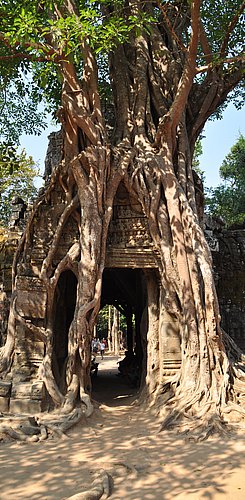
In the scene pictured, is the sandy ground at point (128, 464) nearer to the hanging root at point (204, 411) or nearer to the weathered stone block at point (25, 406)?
the hanging root at point (204, 411)

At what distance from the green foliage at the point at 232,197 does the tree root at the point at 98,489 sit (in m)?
10.9

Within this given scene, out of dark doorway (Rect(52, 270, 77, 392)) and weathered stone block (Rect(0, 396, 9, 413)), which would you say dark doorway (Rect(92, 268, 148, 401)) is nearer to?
dark doorway (Rect(52, 270, 77, 392))

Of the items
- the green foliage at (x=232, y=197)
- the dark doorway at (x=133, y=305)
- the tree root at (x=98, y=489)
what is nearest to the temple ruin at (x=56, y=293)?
the dark doorway at (x=133, y=305)

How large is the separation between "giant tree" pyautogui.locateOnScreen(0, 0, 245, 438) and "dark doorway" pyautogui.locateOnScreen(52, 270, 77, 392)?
0.53 meters

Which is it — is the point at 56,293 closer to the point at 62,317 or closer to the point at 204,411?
the point at 62,317

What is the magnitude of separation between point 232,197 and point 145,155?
812 cm

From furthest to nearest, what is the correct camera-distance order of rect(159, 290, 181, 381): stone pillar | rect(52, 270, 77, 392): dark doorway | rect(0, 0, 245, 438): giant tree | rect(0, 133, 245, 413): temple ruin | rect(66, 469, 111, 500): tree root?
rect(52, 270, 77, 392): dark doorway → rect(159, 290, 181, 381): stone pillar → rect(0, 133, 245, 413): temple ruin → rect(0, 0, 245, 438): giant tree → rect(66, 469, 111, 500): tree root

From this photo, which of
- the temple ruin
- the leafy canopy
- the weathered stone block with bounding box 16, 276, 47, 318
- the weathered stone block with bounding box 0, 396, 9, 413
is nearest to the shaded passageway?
the temple ruin

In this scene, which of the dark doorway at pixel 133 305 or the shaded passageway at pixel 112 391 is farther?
the dark doorway at pixel 133 305

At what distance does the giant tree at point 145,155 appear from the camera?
16.4ft

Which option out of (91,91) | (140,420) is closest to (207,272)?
(140,420)

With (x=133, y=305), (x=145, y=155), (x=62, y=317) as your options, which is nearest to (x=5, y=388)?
(x=62, y=317)

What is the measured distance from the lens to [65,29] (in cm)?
488

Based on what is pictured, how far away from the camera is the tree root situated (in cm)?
278
